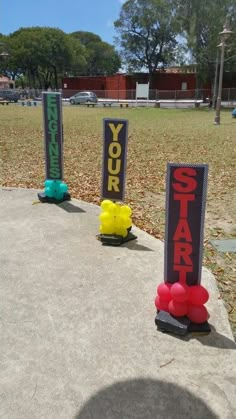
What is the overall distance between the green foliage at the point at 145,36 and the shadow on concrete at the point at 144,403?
50.4 meters

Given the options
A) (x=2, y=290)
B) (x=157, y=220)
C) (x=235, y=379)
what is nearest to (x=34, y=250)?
(x=2, y=290)

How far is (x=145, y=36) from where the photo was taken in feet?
172

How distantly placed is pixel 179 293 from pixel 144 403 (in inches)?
34.6

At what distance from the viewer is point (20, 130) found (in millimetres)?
16516

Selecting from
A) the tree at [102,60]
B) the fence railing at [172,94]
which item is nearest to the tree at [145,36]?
the fence railing at [172,94]

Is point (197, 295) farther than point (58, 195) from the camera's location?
No

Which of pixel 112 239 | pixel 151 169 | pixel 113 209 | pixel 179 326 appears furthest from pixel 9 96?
pixel 179 326

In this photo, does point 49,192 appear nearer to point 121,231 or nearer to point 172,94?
point 121,231

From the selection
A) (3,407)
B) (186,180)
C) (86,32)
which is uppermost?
(86,32)

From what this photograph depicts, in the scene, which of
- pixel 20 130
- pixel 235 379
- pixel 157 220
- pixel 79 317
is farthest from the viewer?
pixel 20 130

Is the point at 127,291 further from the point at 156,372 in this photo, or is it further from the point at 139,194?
the point at 139,194

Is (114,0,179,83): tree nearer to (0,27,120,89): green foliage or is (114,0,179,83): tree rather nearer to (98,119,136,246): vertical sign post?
(0,27,120,89): green foliage

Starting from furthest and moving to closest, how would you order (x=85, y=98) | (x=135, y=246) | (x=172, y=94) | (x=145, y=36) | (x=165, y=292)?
(x=145, y=36) → (x=172, y=94) → (x=85, y=98) → (x=135, y=246) → (x=165, y=292)

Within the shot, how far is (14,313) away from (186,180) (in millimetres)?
1785
